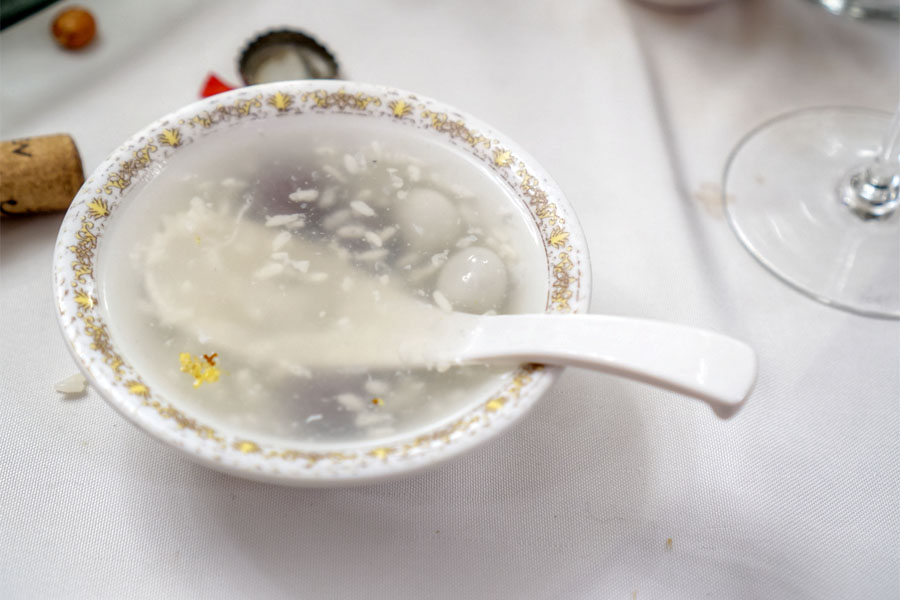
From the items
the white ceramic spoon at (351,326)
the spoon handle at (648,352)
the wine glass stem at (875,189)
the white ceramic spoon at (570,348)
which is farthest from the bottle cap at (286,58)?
the wine glass stem at (875,189)

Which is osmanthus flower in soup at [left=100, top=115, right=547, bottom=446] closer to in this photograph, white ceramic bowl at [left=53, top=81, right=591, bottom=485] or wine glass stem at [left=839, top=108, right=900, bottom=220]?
white ceramic bowl at [left=53, top=81, right=591, bottom=485]

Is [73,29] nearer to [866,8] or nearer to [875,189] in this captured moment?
[875,189]

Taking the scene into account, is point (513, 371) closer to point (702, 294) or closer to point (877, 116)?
point (702, 294)

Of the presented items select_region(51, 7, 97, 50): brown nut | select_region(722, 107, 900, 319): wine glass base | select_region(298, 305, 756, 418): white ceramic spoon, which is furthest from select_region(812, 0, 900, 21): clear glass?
select_region(51, 7, 97, 50): brown nut

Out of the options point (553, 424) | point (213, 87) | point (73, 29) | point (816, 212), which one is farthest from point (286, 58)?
point (816, 212)

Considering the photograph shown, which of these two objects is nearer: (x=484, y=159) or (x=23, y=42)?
(x=484, y=159)

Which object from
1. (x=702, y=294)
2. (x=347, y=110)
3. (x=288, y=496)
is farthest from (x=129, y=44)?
(x=702, y=294)
